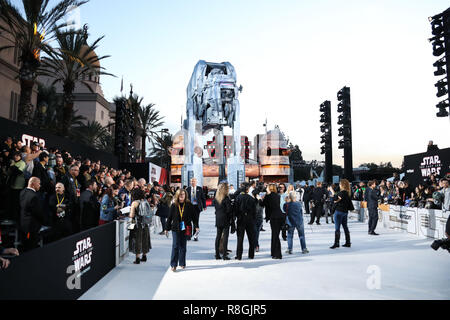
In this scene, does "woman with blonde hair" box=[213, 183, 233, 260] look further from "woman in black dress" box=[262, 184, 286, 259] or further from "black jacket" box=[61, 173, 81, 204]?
"black jacket" box=[61, 173, 81, 204]

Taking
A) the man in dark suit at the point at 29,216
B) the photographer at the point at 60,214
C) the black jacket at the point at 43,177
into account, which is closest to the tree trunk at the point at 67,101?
the black jacket at the point at 43,177

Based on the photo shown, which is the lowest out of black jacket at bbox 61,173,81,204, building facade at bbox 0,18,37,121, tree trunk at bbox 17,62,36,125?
black jacket at bbox 61,173,81,204

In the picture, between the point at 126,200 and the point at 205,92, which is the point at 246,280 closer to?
the point at 126,200

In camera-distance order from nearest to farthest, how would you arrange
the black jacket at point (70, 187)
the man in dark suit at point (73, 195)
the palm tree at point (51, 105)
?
the man in dark suit at point (73, 195) → the black jacket at point (70, 187) → the palm tree at point (51, 105)

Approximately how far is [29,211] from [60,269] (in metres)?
1.51

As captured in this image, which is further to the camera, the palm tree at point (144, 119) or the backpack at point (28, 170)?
the palm tree at point (144, 119)

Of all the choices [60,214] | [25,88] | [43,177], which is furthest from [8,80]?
[60,214]

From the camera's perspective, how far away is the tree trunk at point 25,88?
13.6m

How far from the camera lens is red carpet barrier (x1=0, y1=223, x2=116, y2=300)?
3.43 metres

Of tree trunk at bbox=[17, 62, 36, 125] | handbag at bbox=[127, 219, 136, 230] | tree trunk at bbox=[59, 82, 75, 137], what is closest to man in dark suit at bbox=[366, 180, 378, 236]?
handbag at bbox=[127, 219, 136, 230]

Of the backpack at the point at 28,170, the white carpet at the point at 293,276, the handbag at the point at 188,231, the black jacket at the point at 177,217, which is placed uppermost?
the backpack at the point at 28,170

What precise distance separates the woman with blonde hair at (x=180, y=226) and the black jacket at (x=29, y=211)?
2535 millimetres

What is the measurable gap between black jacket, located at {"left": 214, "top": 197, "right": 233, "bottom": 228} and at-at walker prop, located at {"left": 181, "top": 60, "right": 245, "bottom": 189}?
534 inches

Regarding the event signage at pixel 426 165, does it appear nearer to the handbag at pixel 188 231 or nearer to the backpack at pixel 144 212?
the handbag at pixel 188 231
